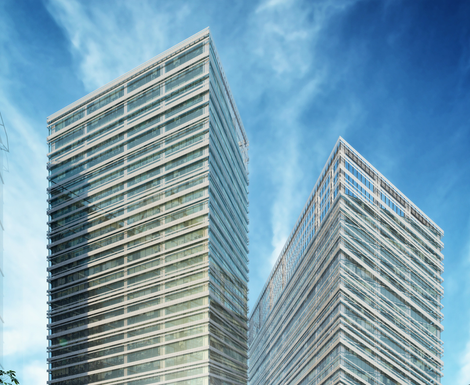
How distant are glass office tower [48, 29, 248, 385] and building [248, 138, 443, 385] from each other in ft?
61.2

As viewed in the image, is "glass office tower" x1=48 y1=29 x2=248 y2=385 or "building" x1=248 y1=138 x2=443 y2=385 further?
"building" x1=248 y1=138 x2=443 y2=385

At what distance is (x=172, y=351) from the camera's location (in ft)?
283

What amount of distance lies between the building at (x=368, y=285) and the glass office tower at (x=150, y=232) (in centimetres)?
1867

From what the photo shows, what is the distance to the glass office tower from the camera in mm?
88312

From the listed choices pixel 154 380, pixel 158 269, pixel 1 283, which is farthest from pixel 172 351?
pixel 1 283

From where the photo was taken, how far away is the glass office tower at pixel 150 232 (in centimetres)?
8831

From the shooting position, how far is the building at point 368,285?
10050cm

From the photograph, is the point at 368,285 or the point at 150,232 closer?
the point at 150,232

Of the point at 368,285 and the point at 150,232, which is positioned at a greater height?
the point at 150,232

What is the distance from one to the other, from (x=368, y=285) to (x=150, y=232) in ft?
144

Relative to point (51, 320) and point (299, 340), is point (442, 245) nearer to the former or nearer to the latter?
point (299, 340)

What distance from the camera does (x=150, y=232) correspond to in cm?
9500

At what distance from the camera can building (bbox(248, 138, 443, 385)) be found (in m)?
100

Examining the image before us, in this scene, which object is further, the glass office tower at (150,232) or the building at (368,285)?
the building at (368,285)
